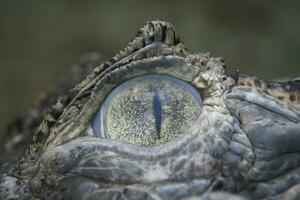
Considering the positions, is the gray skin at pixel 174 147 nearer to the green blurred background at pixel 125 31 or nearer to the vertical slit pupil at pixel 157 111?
the vertical slit pupil at pixel 157 111

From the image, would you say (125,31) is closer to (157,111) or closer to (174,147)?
(157,111)

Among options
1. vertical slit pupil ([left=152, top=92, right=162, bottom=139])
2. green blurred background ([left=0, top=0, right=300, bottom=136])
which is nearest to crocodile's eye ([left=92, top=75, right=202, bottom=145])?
vertical slit pupil ([left=152, top=92, right=162, bottom=139])

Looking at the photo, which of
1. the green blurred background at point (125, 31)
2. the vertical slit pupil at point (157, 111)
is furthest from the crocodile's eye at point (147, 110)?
the green blurred background at point (125, 31)

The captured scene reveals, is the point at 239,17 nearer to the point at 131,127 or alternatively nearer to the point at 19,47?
the point at 19,47

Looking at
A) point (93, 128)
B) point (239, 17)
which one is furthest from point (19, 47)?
point (93, 128)

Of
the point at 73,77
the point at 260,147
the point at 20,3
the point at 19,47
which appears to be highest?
the point at 20,3

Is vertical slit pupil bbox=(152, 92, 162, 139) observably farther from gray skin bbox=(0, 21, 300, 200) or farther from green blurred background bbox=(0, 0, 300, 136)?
green blurred background bbox=(0, 0, 300, 136)
